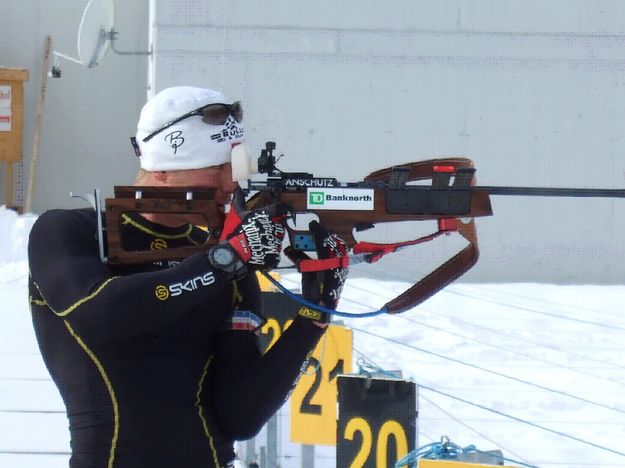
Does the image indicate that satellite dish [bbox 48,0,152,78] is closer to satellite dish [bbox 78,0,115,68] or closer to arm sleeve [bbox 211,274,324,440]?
satellite dish [bbox 78,0,115,68]

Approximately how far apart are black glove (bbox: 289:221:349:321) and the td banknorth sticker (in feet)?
0.26

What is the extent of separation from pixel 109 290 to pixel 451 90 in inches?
269

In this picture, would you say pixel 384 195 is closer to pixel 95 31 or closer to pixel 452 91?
pixel 452 91

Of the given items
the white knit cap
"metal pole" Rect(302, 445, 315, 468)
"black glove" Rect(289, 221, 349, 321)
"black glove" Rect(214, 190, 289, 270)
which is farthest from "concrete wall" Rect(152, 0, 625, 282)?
"black glove" Rect(214, 190, 289, 270)

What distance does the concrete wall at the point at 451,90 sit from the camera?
7969 millimetres

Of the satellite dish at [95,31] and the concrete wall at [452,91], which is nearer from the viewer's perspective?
the satellite dish at [95,31]

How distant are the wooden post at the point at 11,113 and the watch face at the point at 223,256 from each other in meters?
8.50

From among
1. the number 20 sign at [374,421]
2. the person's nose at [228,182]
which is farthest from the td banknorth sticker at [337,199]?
the number 20 sign at [374,421]

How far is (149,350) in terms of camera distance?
5.85 ft

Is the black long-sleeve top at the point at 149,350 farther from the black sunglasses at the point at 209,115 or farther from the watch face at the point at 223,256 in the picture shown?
the black sunglasses at the point at 209,115

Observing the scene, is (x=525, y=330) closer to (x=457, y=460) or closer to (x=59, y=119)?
(x=457, y=460)

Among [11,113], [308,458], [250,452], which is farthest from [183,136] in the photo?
[11,113]

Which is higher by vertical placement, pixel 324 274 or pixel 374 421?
pixel 324 274

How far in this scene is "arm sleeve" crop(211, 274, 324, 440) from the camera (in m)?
1.86
